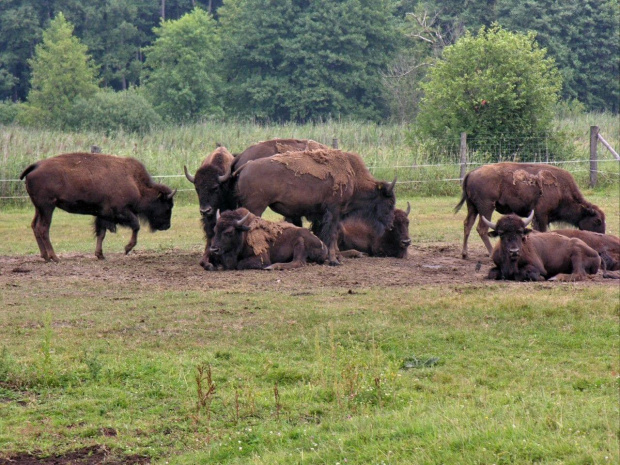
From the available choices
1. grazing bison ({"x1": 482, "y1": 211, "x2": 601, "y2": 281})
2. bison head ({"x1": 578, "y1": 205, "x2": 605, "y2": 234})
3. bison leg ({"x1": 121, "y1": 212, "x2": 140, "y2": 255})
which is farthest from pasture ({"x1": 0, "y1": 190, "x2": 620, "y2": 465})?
bison head ({"x1": 578, "y1": 205, "x2": 605, "y2": 234})

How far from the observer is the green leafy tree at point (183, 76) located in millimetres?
54031

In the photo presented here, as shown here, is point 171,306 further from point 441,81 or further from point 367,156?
point 441,81

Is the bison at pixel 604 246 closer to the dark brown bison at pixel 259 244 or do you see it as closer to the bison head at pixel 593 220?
the bison head at pixel 593 220

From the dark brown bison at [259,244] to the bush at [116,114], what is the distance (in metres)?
31.7

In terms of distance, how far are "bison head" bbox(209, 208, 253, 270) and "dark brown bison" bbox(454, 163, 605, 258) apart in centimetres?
389

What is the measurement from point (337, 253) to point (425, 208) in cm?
879

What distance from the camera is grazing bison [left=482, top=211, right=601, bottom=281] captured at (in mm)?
12555

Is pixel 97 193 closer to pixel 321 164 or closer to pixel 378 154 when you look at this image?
pixel 321 164

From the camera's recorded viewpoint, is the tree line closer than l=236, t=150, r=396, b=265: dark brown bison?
No

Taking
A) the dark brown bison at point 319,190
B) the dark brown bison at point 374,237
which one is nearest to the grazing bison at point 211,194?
the dark brown bison at point 319,190

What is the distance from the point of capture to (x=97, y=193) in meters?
15.4

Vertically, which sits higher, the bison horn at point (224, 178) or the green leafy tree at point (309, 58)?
the green leafy tree at point (309, 58)

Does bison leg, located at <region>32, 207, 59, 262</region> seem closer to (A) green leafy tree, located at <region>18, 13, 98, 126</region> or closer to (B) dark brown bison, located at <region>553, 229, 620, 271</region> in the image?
(B) dark brown bison, located at <region>553, 229, 620, 271</region>

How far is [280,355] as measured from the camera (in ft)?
28.9
